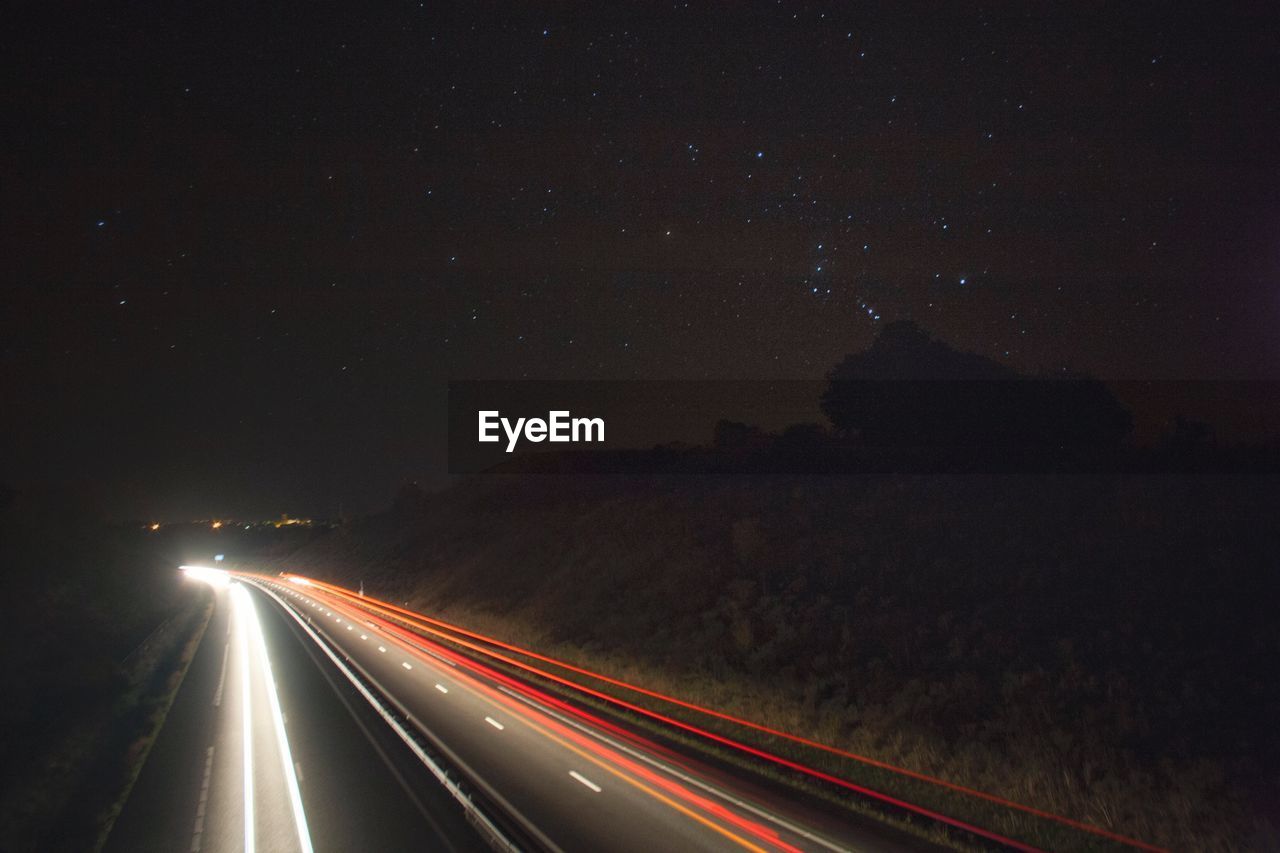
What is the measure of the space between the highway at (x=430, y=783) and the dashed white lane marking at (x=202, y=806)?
0.12 feet

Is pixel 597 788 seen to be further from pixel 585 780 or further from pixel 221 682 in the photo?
pixel 221 682

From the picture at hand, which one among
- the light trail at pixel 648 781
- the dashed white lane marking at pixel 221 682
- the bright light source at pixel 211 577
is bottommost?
the bright light source at pixel 211 577

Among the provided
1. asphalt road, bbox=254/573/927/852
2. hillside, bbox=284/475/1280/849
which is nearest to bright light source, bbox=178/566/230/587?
hillside, bbox=284/475/1280/849

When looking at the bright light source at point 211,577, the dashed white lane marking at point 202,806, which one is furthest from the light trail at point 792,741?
the bright light source at point 211,577

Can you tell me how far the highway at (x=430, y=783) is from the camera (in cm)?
1055

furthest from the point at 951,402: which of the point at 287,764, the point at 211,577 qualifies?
the point at 211,577

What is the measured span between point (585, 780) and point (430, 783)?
2562mm

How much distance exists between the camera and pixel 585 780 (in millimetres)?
13328

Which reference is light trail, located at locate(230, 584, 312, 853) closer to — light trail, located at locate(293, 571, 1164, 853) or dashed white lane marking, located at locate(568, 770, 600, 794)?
dashed white lane marking, located at locate(568, 770, 600, 794)

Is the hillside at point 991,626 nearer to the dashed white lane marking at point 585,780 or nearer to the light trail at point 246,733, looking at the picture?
the dashed white lane marking at point 585,780

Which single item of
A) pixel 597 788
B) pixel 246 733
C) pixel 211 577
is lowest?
pixel 211 577

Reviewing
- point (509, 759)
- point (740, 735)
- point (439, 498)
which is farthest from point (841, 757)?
point (439, 498)

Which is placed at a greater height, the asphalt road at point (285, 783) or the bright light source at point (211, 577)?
the asphalt road at point (285, 783)

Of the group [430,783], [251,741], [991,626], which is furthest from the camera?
[991,626]
